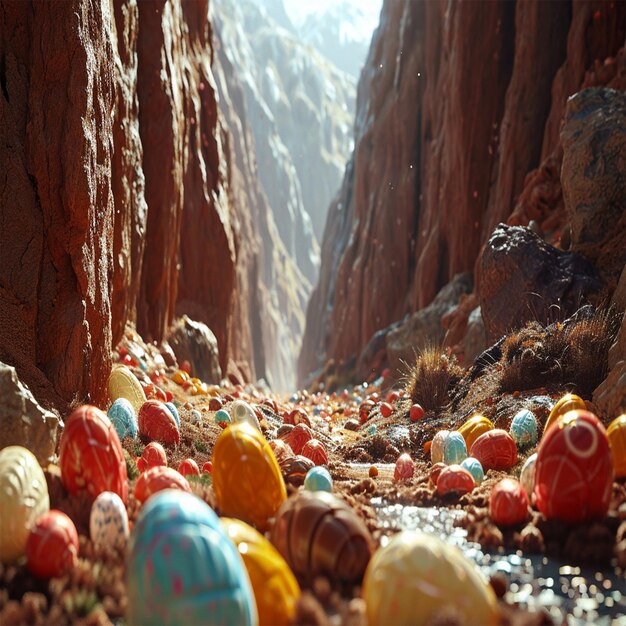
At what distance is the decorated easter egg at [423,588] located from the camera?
264 cm

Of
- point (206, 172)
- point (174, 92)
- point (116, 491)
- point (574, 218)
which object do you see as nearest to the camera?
point (116, 491)

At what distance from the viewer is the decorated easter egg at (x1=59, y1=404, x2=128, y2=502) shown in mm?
4230

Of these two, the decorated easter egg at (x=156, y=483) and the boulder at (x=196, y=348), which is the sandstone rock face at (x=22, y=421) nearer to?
the decorated easter egg at (x=156, y=483)

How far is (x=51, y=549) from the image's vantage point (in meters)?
3.25

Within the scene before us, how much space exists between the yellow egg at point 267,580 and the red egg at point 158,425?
420 centimetres

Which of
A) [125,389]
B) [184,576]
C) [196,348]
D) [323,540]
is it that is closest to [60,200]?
[125,389]

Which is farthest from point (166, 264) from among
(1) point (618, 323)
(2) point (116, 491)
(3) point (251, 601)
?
(3) point (251, 601)

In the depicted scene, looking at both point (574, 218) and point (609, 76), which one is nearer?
point (574, 218)

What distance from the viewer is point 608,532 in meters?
3.98

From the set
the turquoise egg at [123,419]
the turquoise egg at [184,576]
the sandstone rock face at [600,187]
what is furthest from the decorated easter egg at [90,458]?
the sandstone rock face at [600,187]

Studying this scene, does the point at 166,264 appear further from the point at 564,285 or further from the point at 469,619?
the point at 469,619

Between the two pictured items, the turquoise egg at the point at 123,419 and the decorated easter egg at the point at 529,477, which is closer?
the decorated easter egg at the point at 529,477

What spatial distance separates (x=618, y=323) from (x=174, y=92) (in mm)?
13303

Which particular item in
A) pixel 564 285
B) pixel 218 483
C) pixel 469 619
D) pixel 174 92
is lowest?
pixel 469 619
